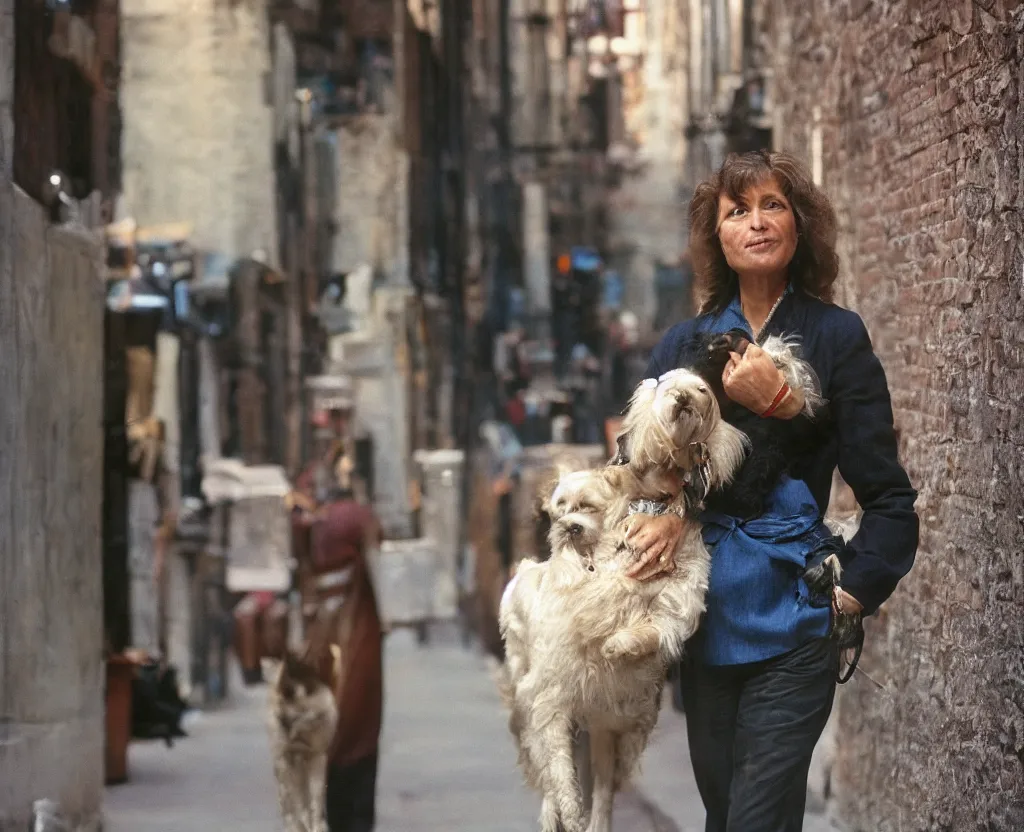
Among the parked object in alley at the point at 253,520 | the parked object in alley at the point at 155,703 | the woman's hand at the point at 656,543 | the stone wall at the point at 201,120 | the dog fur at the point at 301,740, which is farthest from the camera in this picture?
the parked object in alley at the point at 253,520

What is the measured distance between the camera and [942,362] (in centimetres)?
462

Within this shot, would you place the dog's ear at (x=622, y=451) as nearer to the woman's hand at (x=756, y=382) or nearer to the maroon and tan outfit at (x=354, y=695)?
the woman's hand at (x=756, y=382)

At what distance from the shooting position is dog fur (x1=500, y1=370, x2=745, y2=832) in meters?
2.91

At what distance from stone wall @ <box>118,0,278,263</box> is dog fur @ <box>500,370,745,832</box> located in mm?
3187

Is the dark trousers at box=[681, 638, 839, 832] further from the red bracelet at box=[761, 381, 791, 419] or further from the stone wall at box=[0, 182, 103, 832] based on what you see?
the stone wall at box=[0, 182, 103, 832]

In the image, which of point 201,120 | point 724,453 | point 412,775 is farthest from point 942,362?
point 201,120

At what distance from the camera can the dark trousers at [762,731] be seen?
286cm

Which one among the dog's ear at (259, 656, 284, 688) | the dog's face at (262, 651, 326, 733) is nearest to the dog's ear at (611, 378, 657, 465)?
the dog's face at (262, 651, 326, 733)

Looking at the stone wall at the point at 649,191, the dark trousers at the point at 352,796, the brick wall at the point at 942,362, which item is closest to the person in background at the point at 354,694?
the dark trousers at the point at 352,796

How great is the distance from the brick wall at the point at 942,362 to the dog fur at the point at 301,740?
5.84 feet

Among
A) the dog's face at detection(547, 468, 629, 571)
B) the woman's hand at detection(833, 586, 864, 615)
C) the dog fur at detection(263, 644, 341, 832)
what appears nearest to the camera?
the woman's hand at detection(833, 586, 864, 615)

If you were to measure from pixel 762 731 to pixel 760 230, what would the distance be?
2.97ft

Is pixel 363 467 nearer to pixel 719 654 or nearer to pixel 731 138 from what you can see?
pixel 731 138

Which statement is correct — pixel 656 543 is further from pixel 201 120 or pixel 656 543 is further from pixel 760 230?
pixel 201 120
